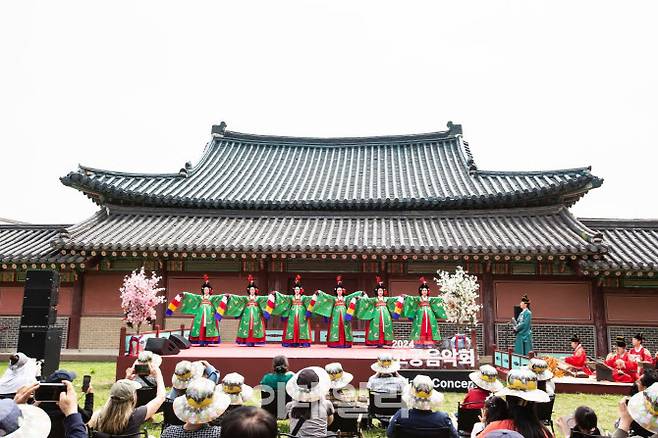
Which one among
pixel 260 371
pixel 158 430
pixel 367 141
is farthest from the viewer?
pixel 367 141

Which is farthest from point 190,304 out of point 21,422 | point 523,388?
point 523,388

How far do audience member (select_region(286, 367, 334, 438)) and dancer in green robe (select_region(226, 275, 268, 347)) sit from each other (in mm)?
7851

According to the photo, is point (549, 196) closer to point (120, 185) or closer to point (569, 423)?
point (569, 423)

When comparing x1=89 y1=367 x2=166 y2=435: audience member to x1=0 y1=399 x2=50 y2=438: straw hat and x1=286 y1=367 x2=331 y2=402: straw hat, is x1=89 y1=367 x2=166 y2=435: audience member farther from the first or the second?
x1=286 y1=367 x2=331 y2=402: straw hat

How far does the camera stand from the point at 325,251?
43.7 feet

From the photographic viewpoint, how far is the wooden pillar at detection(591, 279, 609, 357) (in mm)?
13398

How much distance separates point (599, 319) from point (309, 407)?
1193 cm

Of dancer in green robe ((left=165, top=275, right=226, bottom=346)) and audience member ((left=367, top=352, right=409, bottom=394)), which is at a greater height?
dancer in green robe ((left=165, top=275, right=226, bottom=346))

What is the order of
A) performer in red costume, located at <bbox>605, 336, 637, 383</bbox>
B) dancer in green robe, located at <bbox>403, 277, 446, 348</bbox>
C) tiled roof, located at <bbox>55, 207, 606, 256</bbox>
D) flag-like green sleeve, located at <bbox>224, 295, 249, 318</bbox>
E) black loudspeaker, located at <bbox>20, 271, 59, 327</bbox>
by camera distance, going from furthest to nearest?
tiled roof, located at <bbox>55, 207, 606, 256</bbox>
flag-like green sleeve, located at <bbox>224, 295, 249, 318</bbox>
dancer in green robe, located at <bbox>403, 277, 446, 348</bbox>
performer in red costume, located at <bbox>605, 336, 637, 383</bbox>
black loudspeaker, located at <bbox>20, 271, 59, 327</bbox>

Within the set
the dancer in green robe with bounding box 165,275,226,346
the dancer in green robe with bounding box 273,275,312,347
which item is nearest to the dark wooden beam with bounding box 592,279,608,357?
the dancer in green robe with bounding box 273,275,312,347

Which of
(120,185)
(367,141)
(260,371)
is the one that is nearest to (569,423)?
(260,371)

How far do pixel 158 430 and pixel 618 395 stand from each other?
28.4 ft

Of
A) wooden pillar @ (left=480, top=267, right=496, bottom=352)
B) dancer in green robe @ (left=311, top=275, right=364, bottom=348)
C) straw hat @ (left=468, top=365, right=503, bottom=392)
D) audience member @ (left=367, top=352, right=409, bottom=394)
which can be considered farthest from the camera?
→ wooden pillar @ (left=480, top=267, right=496, bottom=352)

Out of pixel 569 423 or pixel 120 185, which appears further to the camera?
pixel 120 185
